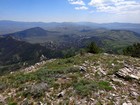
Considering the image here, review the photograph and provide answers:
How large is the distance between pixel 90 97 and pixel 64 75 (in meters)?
5.44

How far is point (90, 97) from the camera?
1535 centimetres

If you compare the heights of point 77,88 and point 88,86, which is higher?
point 88,86

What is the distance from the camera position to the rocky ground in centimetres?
1522

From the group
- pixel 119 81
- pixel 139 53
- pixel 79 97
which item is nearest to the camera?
pixel 79 97

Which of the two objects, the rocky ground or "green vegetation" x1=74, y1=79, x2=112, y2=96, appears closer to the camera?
the rocky ground

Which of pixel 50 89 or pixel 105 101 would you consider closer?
pixel 105 101

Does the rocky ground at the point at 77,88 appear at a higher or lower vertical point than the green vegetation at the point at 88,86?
lower

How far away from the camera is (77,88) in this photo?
16.7 meters

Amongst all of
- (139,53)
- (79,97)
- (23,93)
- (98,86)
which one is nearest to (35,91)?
(23,93)

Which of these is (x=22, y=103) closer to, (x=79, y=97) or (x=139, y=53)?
(x=79, y=97)

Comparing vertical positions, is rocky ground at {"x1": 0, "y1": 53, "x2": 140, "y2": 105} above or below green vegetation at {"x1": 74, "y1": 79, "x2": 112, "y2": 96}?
below

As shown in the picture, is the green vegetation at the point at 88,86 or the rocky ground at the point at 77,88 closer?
the rocky ground at the point at 77,88

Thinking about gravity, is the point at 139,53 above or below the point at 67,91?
below

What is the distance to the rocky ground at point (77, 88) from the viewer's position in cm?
1522
